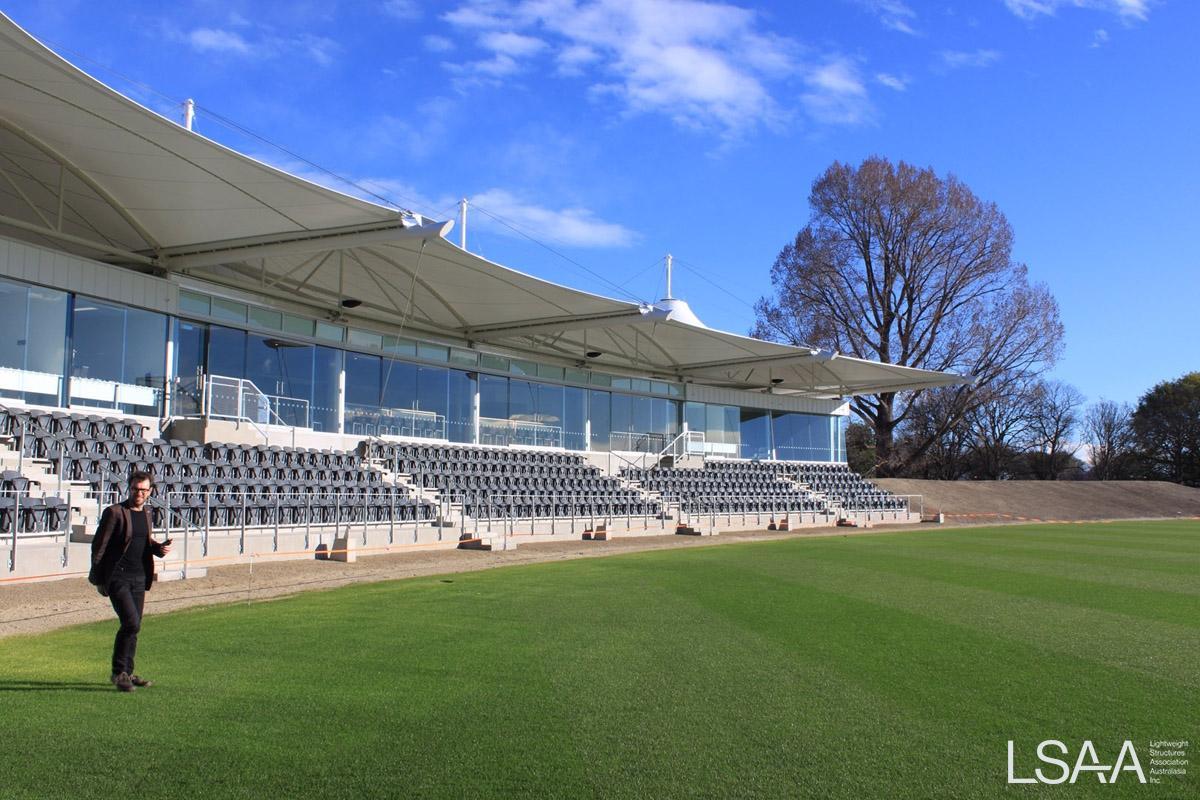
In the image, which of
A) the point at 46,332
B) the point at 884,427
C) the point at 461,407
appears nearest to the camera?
the point at 46,332

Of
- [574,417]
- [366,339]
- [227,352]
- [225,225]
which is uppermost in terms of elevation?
[225,225]

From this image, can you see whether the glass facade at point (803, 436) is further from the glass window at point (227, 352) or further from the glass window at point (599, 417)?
the glass window at point (227, 352)

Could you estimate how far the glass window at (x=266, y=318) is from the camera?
22250 millimetres

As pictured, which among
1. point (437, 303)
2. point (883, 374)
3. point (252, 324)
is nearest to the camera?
point (252, 324)

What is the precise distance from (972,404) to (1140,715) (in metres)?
43.5

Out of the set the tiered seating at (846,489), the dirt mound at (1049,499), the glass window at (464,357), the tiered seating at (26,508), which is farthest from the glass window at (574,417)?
the tiered seating at (26,508)

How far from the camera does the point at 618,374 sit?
33.9 meters

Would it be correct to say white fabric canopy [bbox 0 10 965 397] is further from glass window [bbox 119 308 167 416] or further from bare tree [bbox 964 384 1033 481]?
bare tree [bbox 964 384 1033 481]

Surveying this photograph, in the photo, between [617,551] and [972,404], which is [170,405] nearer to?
[617,551]

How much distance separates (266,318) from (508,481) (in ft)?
23.7

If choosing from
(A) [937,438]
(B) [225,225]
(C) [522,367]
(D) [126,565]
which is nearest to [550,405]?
(C) [522,367]

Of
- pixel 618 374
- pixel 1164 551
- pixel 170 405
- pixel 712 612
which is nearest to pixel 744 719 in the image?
pixel 712 612

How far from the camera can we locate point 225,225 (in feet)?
58.3

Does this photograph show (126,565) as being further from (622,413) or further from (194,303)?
(622,413)
